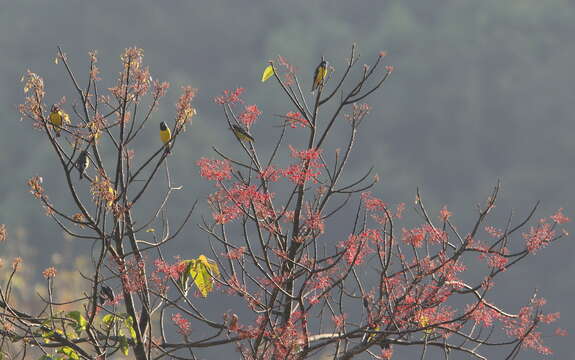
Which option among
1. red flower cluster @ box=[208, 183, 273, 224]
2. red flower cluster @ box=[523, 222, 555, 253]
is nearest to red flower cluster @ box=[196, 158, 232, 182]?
red flower cluster @ box=[208, 183, 273, 224]

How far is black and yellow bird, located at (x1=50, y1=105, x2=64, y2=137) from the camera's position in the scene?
6207 millimetres

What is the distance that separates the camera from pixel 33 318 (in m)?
6.13

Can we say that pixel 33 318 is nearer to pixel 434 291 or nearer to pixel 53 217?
pixel 53 217

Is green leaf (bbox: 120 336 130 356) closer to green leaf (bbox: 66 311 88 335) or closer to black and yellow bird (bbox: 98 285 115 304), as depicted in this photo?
green leaf (bbox: 66 311 88 335)

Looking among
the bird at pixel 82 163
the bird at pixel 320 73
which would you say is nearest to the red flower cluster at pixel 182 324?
the bird at pixel 82 163

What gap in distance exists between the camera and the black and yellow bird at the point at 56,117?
6.21 m

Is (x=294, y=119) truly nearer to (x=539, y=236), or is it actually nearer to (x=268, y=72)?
(x=268, y=72)

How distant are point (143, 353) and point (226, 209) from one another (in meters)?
1.21

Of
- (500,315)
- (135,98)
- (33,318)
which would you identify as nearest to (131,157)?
(135,98)

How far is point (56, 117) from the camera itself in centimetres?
635

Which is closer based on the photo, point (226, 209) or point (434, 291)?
point (434, 291)

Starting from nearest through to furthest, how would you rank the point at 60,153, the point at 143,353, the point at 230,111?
the point at 60,153 < the point at 143,353 < the point at 230,111

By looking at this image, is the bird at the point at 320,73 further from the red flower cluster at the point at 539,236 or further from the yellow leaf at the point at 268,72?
the red flower cluster at the point at 539,236

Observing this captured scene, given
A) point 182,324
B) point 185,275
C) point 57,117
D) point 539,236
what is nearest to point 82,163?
point 57,117
